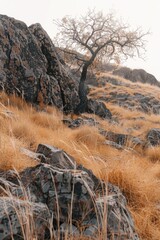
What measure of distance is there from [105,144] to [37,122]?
1.87 metres

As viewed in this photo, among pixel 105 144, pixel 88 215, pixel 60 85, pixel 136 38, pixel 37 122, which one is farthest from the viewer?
pixel 136 38

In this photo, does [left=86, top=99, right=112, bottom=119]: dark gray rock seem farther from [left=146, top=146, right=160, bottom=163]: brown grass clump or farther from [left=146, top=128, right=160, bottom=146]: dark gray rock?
[left=146, top=146, right=160, bottom=163]: brown grass clump

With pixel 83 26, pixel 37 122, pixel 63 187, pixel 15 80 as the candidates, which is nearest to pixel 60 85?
pixel 15 80

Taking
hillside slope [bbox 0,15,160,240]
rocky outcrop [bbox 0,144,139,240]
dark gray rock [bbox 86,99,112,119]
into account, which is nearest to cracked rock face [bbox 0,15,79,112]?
hillside slope [bbox 0,15,160,240]

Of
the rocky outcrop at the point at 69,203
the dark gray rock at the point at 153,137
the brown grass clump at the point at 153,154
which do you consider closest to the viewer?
the rocky outcrop at the point at 69,203

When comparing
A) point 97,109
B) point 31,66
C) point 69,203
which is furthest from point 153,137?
point 69,203

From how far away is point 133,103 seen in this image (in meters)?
22.8

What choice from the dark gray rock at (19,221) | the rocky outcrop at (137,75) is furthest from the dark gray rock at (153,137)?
the rocky outcrop at (137,75)

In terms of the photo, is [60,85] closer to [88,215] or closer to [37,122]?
[37,122]

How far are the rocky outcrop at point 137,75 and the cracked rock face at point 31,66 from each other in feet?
98.5

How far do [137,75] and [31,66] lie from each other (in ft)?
108

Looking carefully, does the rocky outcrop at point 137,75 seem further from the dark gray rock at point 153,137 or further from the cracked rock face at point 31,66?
the dark gray rock at point 153,137

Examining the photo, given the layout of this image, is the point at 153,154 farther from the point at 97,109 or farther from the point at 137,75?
the point at 137,75

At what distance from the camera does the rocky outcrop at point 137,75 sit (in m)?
41.3
